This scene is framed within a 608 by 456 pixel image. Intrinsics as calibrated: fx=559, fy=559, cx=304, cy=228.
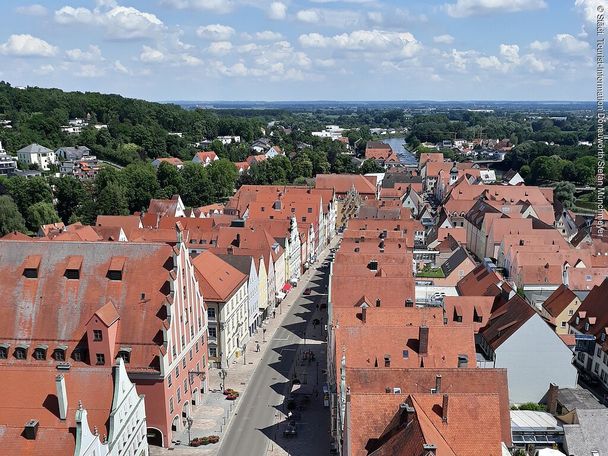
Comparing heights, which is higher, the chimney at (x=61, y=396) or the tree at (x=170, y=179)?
the tree at (x=170, y=179)

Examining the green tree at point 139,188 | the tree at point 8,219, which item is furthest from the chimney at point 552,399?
the green tree at point 139,188

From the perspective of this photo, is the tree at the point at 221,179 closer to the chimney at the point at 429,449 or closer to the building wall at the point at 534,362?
the building wall at the point at 534,362

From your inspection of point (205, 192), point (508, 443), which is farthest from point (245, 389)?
point (205, 192)

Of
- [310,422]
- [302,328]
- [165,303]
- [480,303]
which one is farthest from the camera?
[302,328]

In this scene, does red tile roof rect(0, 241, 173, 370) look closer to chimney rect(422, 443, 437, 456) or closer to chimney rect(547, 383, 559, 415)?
chimney rect(422, 443, 437, 456)

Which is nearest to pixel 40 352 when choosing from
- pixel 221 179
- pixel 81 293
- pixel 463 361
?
pixel 81 293

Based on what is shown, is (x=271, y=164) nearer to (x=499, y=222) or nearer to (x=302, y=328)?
(x=499, y=222)
